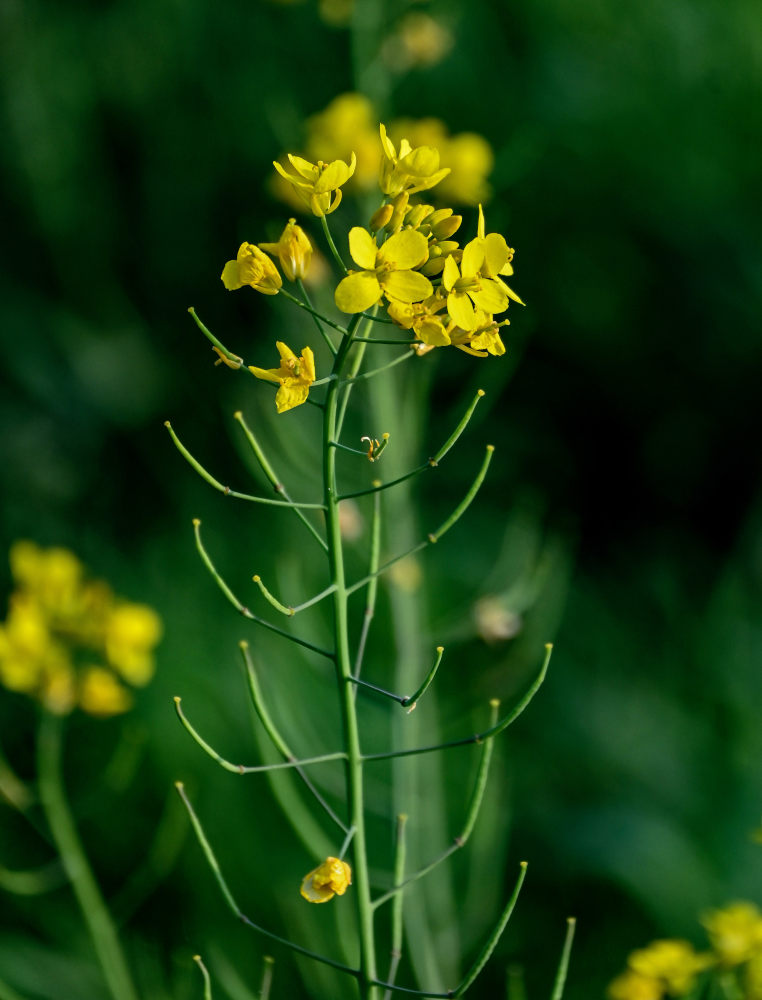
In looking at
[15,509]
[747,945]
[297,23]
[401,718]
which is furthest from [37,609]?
[297,23]

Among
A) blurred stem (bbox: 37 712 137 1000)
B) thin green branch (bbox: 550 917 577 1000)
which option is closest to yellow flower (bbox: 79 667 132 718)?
blurred stem (bbox: 37 712 137 1000)

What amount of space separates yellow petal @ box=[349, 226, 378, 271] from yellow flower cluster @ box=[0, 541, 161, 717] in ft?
3.04

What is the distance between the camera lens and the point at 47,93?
3514mm

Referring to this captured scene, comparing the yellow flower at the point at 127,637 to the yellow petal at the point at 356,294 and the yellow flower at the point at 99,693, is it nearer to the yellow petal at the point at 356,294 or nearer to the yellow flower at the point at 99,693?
the yellow flower at the point at 99,693

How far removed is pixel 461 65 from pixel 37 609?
8.29ft

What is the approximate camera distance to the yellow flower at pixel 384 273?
71 cm

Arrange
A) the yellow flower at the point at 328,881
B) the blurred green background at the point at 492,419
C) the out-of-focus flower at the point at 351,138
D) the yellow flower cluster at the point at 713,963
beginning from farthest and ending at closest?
the blurred green background at the point at 492,419
the out-of-focus flower at the point at 351,138
the yellow flower cluster at the point at 713,963
the yellow flower at the point at 328,881

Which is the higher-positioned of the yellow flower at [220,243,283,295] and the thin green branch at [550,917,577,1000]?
the yellow flower at [220,243,283,295]

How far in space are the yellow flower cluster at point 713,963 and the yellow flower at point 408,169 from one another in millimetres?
802

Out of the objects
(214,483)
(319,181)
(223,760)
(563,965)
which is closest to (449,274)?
(319,181)

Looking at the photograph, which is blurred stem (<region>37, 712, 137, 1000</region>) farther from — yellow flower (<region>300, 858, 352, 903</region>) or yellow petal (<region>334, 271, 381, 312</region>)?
yellow petal (<region>334, 271, 381, 312</region>)

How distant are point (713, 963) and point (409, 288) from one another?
2.49ft

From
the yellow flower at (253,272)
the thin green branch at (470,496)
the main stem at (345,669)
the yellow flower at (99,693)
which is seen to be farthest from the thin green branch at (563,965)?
the yellow flower at (99,693)

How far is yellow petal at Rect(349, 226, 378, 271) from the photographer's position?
73cm
